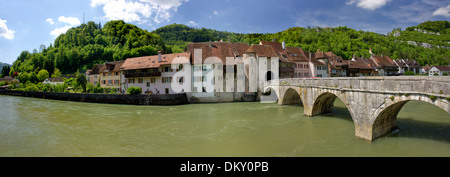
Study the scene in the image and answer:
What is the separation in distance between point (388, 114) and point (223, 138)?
36.4 feet

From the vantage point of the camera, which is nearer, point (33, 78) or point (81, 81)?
point (81, 81)

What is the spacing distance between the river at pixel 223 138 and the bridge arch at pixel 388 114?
604 millimetres

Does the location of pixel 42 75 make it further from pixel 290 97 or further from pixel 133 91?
pixel 290 97

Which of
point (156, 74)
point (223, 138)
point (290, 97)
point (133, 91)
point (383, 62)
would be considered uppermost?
point (383, 62)

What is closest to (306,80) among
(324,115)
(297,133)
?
(324,115)

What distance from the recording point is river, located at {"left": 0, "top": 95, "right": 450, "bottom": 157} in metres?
14.0

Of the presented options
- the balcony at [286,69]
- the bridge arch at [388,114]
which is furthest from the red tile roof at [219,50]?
the bridge arch at [388,114]

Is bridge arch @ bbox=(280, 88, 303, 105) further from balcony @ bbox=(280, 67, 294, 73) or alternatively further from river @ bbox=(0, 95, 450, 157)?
balcony @ bbox=(280, 67, 294, 73)

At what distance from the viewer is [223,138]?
57.0 ft

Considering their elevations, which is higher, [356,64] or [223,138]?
[356,64]

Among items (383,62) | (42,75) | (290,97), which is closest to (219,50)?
(290,97)

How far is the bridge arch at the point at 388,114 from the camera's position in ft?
39.8
